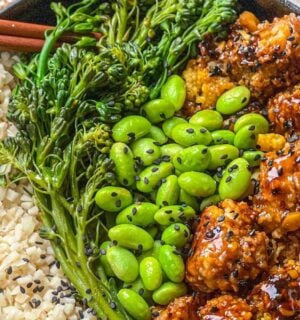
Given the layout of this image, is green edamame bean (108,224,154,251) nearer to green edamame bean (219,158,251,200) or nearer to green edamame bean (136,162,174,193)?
green edamame bean (136,162,174,193)

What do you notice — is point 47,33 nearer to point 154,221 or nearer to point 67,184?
point 67,184

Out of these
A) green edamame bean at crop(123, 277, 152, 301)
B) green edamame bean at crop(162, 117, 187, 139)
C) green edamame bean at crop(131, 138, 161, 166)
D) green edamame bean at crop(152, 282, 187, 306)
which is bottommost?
green edamame bean at crop(123, 277, 152, 301)

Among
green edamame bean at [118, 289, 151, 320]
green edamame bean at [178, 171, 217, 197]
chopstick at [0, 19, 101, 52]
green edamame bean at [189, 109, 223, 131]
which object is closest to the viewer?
green edamame bean at [118, 289, 151, 320]

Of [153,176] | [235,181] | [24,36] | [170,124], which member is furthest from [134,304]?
[24,36]

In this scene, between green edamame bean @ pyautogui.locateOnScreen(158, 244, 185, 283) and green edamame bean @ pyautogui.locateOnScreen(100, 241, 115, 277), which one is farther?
green edamame bean @ pyautogui.locateOnScreen(100, 241, 115, 277)

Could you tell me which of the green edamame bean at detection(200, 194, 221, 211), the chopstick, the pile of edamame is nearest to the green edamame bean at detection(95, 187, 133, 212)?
the pile of edamame

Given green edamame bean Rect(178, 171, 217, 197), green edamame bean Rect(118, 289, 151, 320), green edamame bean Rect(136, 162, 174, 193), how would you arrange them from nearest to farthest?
green edamame bean Rect(118, 289, 151, 320)
green edamame bean Rect(178, 171, 217, 197)
green edamame bean Rect(136, 162, 174, 193)

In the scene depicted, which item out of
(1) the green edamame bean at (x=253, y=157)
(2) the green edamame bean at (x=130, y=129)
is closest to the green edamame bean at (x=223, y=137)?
(1) the green edamame bean at (x=253, y=157)

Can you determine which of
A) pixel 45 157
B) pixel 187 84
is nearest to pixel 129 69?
pixel 187 84
